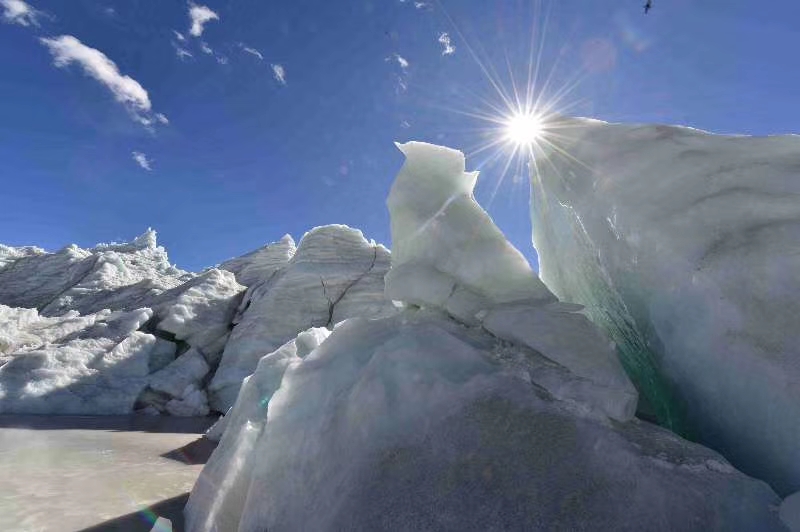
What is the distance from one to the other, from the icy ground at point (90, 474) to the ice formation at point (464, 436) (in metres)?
1.16

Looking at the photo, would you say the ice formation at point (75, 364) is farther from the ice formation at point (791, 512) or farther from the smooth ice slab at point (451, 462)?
the ice formation at point (791, 512)

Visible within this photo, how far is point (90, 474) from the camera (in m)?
6.73

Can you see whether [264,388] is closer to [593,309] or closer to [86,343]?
[593,309]

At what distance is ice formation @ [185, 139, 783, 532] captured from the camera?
2.84m

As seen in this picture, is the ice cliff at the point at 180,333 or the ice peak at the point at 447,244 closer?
the ice peak at the point at 447,244

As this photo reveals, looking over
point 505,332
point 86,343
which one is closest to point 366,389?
point 505,332

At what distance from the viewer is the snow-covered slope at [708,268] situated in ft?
10.6

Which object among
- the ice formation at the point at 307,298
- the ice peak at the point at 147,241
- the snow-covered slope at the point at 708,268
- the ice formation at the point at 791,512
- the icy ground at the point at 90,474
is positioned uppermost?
the ice peak at the point at 147,241

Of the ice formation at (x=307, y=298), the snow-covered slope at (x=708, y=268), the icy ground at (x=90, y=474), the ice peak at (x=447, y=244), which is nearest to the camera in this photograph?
the snow-covered slope at (x=708, y=268)

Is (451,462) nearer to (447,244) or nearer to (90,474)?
(447,244)

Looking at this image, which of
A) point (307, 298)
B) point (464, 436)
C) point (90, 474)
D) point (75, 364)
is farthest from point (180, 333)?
point (464, 436)

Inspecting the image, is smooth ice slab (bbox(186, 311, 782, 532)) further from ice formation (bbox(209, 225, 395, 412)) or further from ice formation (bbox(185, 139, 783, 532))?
ice formation (bbox(209, 225, 395, 412))

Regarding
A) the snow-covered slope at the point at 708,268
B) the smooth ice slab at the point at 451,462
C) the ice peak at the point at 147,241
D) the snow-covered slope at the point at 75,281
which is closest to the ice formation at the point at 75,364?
the snow-covered slope at the point at 75,281

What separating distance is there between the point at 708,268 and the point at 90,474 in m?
8.13
